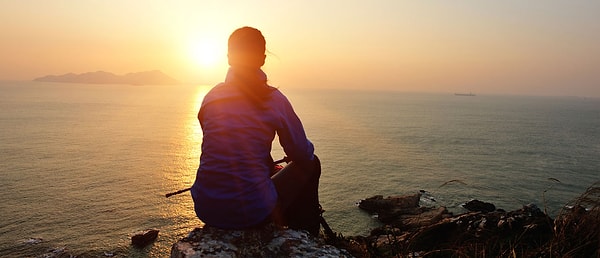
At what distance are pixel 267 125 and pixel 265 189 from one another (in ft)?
2.14

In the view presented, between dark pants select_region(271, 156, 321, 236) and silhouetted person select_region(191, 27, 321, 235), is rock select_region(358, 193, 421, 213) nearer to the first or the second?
dark pants select_region(271, 156, 321, 236)

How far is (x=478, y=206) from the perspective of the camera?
92.4 feet

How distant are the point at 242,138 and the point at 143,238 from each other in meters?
20.0

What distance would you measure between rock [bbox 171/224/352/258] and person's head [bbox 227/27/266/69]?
172 cm

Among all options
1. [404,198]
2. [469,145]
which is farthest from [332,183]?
[469,145]

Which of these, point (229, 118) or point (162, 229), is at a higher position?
point (229, 118)

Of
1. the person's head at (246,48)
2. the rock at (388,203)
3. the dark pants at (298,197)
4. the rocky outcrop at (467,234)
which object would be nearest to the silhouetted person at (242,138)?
the person's head at (246,48)

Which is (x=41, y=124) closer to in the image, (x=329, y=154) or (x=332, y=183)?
(x=329, y=154)

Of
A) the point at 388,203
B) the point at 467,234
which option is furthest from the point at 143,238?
the point at 467,234

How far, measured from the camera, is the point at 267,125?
12.5ft

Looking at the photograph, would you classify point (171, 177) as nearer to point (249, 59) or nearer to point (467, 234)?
point (467, 234)

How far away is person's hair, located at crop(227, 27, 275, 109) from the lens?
3746mm

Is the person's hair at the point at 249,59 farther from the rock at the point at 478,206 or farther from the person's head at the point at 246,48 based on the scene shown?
the rock at the point at 478,206

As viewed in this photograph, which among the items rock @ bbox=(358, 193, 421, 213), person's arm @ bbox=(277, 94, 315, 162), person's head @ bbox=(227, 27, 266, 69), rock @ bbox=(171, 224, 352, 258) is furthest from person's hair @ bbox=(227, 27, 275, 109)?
rock @ bbox=(358, 193, 421, 213)
